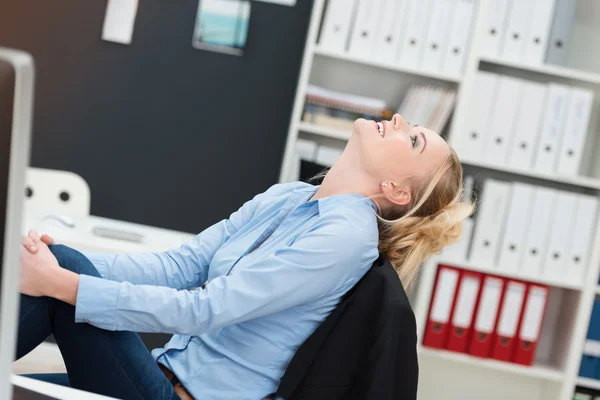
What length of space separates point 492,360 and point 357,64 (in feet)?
4.68

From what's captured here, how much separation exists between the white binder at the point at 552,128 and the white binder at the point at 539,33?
135 millimetres

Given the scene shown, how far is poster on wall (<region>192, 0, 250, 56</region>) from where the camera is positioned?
3713 mm

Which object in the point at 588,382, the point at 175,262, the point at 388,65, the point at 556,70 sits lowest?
the point at 588,382

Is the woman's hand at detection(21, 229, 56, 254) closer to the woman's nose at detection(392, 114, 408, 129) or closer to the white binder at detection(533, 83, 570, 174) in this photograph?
the woman's nose at detection(392, 114, 408, 129)

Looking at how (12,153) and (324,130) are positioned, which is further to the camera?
(324,130)

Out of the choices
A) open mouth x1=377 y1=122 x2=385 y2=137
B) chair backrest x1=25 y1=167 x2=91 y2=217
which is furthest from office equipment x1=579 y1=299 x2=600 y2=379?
chair backrest x1=25 y1=167 x2=91 y2=217

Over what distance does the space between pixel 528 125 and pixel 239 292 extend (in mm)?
2204

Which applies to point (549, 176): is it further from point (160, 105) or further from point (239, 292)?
point (239, 292)

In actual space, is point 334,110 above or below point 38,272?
above

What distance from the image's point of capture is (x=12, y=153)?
2.25ft

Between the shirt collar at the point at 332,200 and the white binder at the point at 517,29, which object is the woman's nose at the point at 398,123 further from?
the white binder at the point at 517,29

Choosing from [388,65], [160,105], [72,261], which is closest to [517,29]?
[388,65]

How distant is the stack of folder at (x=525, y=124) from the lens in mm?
3305

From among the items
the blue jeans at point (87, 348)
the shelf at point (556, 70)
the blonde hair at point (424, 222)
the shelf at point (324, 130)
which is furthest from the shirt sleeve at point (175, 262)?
the shelf at point (556, 70)
